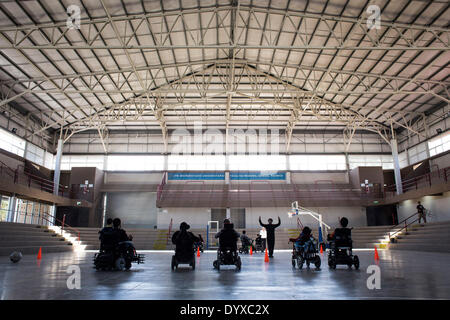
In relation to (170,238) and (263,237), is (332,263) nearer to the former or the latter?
(263,237)

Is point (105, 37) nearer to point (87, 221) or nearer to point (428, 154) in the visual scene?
point (87, 221)

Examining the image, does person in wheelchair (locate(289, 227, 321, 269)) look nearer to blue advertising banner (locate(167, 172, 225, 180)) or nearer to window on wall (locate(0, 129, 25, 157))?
blue advertising banner (locate(167, 172, 225, 180))

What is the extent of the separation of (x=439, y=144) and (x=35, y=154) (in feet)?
133

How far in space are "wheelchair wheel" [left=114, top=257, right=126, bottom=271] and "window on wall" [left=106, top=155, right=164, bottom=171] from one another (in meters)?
29.8

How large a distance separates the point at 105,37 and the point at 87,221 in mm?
20043

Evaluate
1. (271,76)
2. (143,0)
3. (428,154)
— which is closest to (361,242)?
(428,154)

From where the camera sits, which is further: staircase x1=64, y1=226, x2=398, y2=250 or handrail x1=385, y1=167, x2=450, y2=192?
handrail x1=385, y1=167, x2=450, y2=192

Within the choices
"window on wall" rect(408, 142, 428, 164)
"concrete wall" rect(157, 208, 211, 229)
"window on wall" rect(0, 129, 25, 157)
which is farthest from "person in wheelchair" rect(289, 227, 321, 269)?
"window on wall" rect(408, 142, 428, 164)

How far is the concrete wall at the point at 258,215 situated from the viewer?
1319 inches

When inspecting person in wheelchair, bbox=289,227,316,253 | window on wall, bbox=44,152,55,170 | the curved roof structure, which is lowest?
person in wheelchair, bbox=289,227,316,253

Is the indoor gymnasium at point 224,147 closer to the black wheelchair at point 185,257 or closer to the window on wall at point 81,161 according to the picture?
the black wheelchair at point 185,257

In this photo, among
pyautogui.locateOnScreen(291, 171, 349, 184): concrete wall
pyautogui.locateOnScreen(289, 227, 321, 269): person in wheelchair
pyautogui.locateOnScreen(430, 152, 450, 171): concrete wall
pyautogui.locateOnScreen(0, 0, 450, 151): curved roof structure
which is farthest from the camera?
pyautogui.locateOnScreen(291, 171, 349, 184): concrete wall

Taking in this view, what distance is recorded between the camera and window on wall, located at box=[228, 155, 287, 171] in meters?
37.5

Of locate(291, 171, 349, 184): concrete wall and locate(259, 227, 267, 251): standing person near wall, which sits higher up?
locate(291, 171, 349, 184): concrete wall
